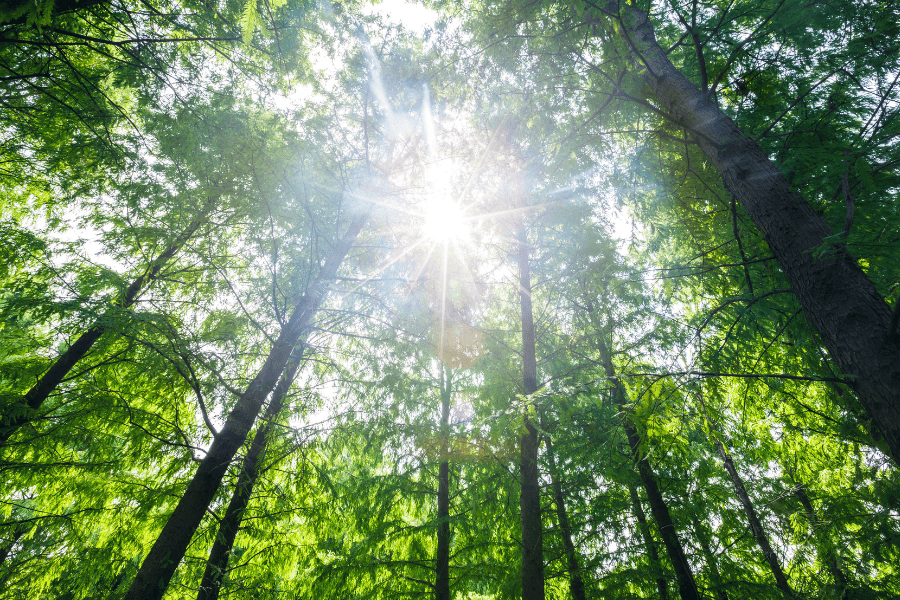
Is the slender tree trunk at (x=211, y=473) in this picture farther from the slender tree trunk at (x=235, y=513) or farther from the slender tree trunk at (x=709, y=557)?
the slender tree trunk at (x=709, y=557)

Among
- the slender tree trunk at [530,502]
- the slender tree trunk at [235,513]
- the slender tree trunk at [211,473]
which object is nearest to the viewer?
the slender tree trunk at [211,473]

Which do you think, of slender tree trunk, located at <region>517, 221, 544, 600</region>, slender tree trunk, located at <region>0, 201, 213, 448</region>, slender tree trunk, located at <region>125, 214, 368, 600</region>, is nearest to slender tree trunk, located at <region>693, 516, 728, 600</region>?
slender tree trunk, located at <region>517, 221, 544, 600</region>

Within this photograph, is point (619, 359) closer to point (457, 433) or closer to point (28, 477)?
point (457, 433)

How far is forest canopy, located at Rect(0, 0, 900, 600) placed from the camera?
3.49 metres

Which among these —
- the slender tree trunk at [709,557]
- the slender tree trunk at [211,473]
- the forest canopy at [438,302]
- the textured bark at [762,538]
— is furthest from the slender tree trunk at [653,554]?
the slender tree trunk at [211,473]

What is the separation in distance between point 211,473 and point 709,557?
7542 mm

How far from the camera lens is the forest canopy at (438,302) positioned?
137 inches

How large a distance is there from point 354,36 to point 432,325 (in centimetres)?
552

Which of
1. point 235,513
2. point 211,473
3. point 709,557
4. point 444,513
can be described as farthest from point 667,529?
point 211,473

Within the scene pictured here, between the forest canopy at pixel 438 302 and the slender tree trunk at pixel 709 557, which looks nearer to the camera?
the forest canopy at pixel 438 302

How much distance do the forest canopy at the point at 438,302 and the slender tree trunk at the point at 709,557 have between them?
0.09 meters

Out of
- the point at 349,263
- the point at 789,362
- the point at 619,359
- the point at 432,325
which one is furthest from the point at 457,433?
the point at 789,362

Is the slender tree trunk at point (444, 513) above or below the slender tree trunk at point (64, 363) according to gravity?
below

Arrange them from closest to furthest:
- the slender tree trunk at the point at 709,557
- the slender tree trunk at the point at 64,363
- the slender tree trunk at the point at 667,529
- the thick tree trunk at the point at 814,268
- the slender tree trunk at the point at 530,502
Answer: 1. the thick tree trunk at the point at 814,268
2. the slender tree trunk at the point at 530,502
3. the slender tree trunk at the point at 64,363
4. the slender tree trunk at the point at 667,529
5. the slender tree trunk at the point at 709,557
